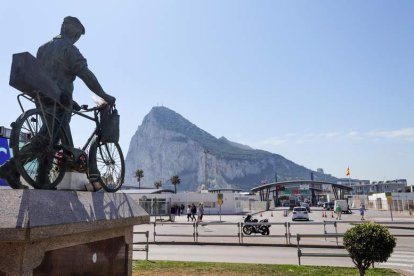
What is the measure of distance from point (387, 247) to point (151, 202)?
4680 centimetres

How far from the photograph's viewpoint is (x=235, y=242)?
63.7 ft

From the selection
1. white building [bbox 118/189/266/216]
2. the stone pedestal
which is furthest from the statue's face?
white building [bbox 118/189/266/216]

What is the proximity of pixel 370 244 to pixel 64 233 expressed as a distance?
7.35m

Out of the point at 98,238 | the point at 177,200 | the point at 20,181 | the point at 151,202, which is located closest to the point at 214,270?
the point at 98,238

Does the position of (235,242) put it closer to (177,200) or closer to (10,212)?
(10,212)

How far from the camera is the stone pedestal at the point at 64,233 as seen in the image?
3814mm

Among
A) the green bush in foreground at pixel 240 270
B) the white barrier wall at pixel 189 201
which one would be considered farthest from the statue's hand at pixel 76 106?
the white barrier wall at pixel 189 201

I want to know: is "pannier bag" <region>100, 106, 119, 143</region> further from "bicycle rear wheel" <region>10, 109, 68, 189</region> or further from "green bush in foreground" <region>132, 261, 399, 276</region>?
"green bush in foreground" <region>132, 261, 399, 276</region>

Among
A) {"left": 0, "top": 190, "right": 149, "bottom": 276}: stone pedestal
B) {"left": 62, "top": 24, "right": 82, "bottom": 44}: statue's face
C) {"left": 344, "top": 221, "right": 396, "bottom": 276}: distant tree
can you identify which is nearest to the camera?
{"left": 0, "top": 190, "right": 149, "bottom": 276}: stone pedestal

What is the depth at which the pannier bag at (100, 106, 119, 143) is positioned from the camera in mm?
6961

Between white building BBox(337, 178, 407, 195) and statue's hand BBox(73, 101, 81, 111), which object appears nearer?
statue's hand BBox(73, 101, 81, 111)

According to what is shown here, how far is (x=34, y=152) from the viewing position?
5348 mm

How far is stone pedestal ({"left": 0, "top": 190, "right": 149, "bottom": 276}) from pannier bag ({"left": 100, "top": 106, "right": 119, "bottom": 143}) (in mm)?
1189

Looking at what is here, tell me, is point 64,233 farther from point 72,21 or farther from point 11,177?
point 72,21
